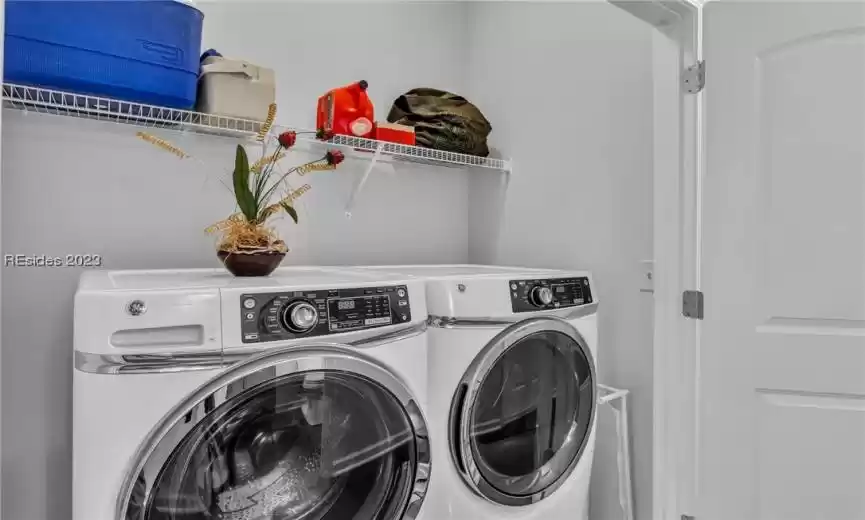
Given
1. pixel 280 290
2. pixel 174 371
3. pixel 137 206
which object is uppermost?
pixel 137 206

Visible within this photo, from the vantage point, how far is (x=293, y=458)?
4.27 ft

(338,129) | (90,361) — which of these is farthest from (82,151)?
(90,361)

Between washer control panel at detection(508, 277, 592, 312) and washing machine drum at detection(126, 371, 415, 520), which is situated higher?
washer control panel at detection(508, 277, 592, 312)

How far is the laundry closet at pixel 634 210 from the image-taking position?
5.33 ft

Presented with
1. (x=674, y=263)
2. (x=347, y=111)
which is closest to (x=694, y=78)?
(x=674, y=263)

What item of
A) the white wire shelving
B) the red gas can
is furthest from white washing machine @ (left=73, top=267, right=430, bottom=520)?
the red gas can

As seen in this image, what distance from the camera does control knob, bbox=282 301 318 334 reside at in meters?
1.21

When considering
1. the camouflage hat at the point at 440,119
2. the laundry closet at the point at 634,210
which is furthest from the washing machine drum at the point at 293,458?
the camouflage hat at the point at 440,119

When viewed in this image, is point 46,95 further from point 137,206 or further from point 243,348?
point 243,348

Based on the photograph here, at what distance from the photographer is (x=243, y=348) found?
1.14 m

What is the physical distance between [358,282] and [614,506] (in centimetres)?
140

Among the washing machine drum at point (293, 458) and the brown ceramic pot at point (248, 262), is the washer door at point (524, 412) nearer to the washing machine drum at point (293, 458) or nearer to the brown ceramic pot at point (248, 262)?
the washing machine drum at point (293, 458)

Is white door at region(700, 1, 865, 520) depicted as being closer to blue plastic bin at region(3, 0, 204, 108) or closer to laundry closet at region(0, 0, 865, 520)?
laundry closet at region(0, 0, 865, 520)

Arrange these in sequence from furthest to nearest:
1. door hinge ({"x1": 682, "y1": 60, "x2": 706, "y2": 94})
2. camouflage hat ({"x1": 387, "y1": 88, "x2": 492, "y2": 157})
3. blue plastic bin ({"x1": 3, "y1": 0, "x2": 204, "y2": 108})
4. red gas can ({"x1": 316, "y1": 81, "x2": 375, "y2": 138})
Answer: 1. camouflage hat ({"x1": 387, "y1": 88, "x2": 492, "y2": 157})
2. red gas can ({"x1": 316, "y1": 81, "x2": 375, "y2": 138})
3. door hinge ({"x1": 682, "y1": 60, "x2": 706, "y2": 94})
4. blue plastic bin ({"x1": 3, "y1": 0, "x2": 204, "y2": 108})
